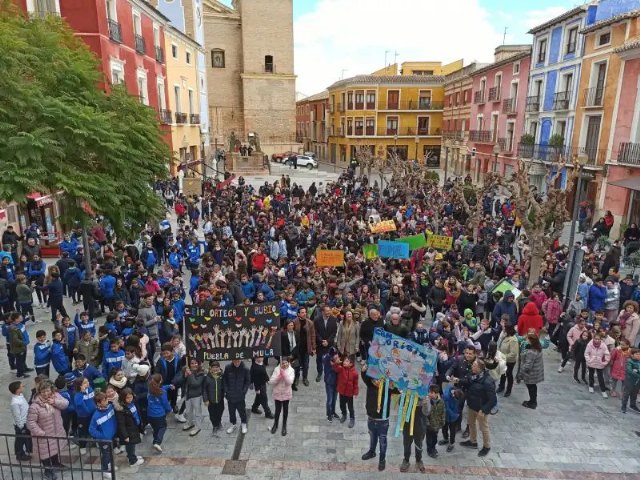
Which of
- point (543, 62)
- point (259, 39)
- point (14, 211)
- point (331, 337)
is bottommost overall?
point (331, 337)

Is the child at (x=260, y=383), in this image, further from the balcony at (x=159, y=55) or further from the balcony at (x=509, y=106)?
the balcony at (x=509, y=106)

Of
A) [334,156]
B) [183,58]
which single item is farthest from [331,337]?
[334,156]

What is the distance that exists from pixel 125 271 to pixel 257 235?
501 cm

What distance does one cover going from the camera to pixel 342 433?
789 cm

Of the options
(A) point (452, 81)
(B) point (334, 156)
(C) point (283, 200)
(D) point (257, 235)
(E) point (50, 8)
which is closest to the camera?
(D) point (257, 235)

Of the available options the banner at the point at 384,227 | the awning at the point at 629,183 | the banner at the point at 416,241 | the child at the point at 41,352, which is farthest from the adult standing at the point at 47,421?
the awning at the point at 629,183

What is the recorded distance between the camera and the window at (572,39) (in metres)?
26.3

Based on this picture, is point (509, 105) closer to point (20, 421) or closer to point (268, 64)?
point (268, 64)

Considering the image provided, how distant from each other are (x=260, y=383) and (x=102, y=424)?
250 cm

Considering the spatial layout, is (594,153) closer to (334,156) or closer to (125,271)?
(125,271)

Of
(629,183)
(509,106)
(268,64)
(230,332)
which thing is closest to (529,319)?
(230,332)

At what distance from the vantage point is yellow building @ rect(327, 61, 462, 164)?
175 ft

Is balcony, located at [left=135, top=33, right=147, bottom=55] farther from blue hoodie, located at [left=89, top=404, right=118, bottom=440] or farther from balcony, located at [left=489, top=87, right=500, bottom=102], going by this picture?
balcony, located at [left=489, top=87, right=500, bottom=102]

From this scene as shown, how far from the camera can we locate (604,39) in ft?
77.8
